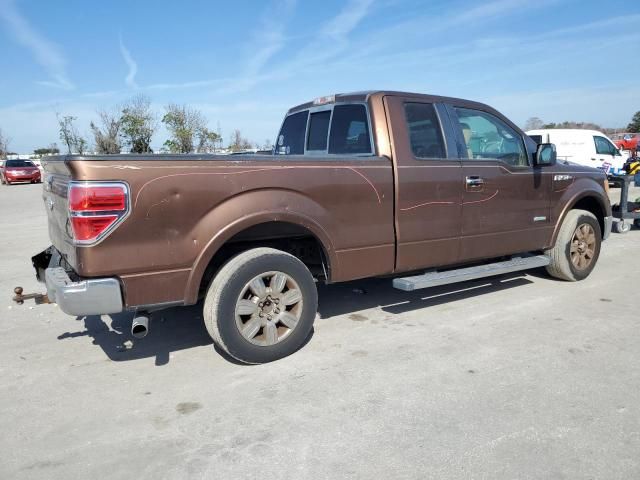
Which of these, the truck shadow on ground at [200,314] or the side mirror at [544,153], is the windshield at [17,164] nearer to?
the truck shadow on ground at [200,314]

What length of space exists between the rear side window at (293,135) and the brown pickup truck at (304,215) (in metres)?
0.03

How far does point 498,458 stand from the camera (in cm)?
263

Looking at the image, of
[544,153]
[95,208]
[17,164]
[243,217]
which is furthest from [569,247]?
[17,164]

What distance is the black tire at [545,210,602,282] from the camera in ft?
19.0

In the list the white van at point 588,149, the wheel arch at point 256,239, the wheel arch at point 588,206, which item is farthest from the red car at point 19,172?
the wheel arch at point 588,206

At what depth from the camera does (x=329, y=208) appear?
13.1 feet

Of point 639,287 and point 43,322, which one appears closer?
point 43,322

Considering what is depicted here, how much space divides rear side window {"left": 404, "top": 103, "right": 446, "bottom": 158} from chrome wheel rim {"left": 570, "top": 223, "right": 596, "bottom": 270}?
2327 mm

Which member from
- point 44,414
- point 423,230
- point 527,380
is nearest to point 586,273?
point 423,230

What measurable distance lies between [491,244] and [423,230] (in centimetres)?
99

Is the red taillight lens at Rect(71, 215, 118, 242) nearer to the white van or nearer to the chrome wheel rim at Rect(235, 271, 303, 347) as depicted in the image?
the chrome wheel rim at Rect(235, 271, 303, 347)

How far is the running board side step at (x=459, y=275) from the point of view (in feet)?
14.6

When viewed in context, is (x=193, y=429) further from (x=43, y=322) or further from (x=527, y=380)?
(x=43, y=322)

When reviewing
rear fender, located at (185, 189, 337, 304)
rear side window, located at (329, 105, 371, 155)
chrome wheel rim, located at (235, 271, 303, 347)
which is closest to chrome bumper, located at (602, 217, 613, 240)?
rear side window, located at (329, 105, 371, 155)
